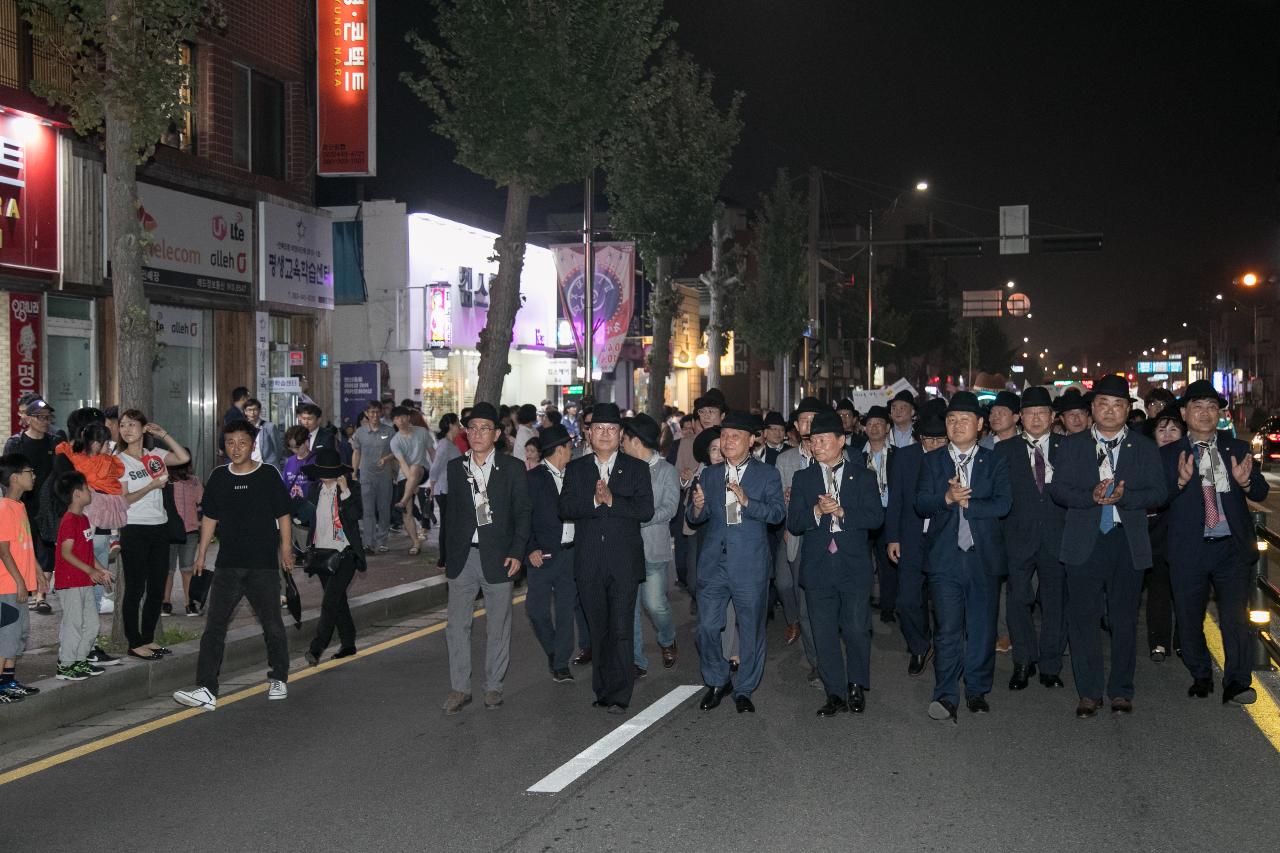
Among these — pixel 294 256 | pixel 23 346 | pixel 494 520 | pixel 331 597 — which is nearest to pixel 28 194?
pixel 23 346

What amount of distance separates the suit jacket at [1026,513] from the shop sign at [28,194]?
12730 millimetres

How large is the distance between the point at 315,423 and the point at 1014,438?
8284mm

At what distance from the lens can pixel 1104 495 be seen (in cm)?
780

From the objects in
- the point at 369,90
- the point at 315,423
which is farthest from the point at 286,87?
the point at 315,423

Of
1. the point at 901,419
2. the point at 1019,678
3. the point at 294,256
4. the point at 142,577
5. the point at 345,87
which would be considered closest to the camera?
the point at 1019,678

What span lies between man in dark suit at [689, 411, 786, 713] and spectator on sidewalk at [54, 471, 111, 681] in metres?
4.10

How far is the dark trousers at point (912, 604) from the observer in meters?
8.82

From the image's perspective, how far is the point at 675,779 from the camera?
646 cm

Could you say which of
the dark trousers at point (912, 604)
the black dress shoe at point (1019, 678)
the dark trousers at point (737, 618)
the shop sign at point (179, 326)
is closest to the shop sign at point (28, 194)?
the shop sign at point (179, 326)

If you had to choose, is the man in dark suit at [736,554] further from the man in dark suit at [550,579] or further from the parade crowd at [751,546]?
the man in dark suit at [550,579]

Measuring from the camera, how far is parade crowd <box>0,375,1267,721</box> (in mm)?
7926

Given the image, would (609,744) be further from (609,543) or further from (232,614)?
(232,614)

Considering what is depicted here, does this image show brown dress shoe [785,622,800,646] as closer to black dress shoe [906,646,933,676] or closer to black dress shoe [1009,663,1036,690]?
black dress shoe [906,646,933,676]

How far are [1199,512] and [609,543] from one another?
12.7ft
